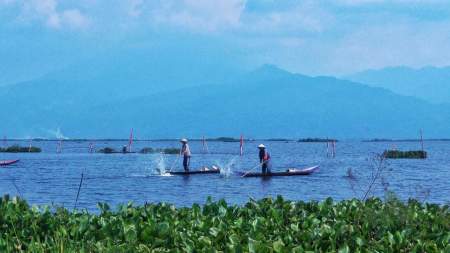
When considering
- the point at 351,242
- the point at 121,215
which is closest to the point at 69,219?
the point at 121,215

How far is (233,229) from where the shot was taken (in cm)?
899

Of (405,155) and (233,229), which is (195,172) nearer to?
(405,155)

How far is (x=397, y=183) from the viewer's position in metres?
38.6

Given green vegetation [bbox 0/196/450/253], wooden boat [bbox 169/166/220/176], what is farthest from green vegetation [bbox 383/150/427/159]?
green vegetation [bbox 0/196/450/253]

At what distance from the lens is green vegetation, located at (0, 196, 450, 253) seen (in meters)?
8.14

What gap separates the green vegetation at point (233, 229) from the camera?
8.14 metres

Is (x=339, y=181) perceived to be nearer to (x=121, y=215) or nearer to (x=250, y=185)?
(x=250, y=185)

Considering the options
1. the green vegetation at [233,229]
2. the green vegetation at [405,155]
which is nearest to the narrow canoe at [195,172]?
the green vegetation at [405,155]

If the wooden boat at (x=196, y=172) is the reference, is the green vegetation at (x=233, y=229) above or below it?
below

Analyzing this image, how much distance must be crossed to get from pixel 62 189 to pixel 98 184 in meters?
3.25

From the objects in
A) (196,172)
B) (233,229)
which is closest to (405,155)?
(196,172)

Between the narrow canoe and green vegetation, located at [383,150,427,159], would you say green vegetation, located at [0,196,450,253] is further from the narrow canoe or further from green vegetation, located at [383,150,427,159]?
green vegetation, located at [383,150,427,159]

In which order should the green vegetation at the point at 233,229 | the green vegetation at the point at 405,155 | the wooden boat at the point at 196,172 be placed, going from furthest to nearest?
the green vegetation at the point at 405,155 < the wooden boat at the point at 196,172 < the green vegetation at the point at 233,229

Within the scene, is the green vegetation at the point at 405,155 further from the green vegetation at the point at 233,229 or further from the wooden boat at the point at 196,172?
the green vegetation at the point at 233,229
